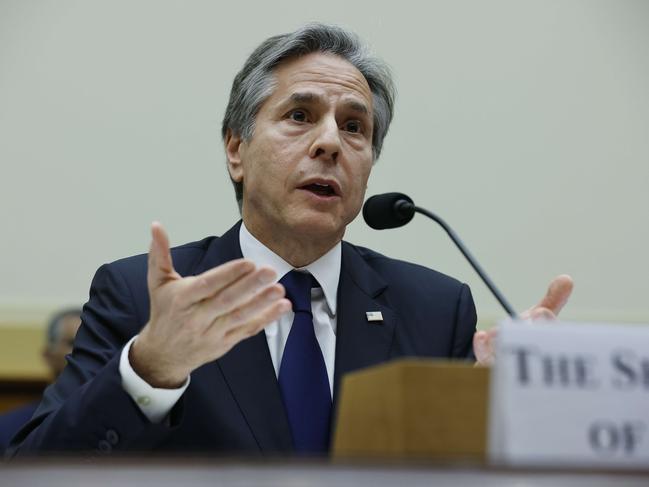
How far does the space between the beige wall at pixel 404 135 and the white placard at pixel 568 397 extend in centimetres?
271

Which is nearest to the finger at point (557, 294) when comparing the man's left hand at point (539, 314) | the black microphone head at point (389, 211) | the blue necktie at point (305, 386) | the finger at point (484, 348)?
the man's left hand at point (539, 314)

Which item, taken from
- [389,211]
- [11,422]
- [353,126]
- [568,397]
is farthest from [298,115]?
[11,422]

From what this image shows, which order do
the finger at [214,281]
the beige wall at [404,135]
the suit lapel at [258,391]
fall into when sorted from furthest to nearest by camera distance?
the beige wall at [404,135], the suit lapel at [258,391], the finger at [214,281]

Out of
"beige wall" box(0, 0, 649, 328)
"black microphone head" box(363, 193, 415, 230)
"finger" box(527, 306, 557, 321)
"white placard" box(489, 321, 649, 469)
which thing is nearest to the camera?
"white placard" box(489, 321, 649, 469)

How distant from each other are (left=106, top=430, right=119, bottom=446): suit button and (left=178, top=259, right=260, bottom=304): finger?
0.94ft

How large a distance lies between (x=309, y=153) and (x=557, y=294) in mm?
697

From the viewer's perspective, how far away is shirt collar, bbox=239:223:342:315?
Result: 7.15 feet

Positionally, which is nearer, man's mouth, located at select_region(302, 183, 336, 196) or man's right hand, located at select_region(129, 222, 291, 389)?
man's right hand, located at select_region(129, 222, 291, 389)

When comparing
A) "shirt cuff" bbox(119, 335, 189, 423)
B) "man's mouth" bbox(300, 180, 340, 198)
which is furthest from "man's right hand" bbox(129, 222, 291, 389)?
"man's mouth" bbox(300, 180, 340, 198)

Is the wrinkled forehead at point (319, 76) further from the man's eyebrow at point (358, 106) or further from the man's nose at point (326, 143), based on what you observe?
the man's nose at point (326, 143)

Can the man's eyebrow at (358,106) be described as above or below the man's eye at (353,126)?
above

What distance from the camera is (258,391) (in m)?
1.91

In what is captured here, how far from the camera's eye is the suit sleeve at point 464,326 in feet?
7.18

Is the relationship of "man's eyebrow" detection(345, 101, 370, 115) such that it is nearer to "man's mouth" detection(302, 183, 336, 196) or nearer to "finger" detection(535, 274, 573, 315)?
"man's mouth" detection(302, 183, 336, 196)
